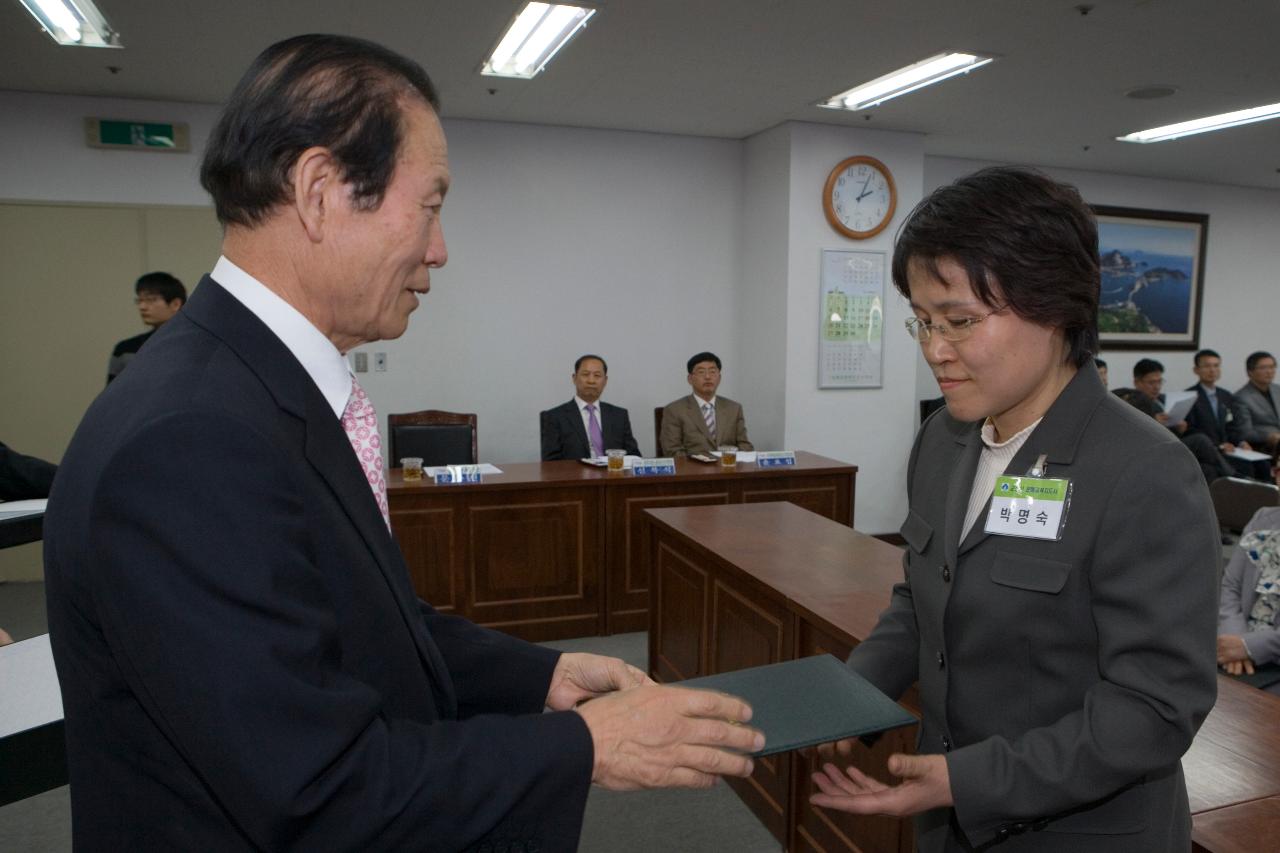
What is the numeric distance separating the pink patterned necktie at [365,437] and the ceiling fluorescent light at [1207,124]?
666cm

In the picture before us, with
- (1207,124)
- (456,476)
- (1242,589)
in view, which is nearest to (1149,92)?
(1207,124)

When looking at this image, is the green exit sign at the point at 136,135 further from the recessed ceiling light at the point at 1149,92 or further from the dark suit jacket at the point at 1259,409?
the dark suit jacket at the point at 1259,409

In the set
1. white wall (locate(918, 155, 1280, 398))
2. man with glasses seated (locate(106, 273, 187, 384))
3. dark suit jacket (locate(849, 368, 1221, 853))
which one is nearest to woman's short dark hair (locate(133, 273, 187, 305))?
man with glasses seated (locate(106, 273, 187, 384))

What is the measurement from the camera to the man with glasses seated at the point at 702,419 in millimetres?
5594

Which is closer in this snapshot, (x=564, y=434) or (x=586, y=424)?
(x=564, y=434)

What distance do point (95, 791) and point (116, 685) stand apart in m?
0.14

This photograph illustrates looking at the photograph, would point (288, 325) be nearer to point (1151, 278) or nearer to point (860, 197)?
point (860, 197)

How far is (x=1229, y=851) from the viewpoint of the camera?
1.22m

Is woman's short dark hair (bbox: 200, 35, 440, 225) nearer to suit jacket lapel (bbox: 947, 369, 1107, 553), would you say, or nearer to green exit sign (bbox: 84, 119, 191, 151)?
suit jacket lapel (bbox: 947, 369, 1107, 553)

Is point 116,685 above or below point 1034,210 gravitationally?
below

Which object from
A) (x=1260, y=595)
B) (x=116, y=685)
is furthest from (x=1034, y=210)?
(x=1260, y=595)

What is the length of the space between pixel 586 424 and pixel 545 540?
1.26 metres

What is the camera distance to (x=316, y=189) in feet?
2.76

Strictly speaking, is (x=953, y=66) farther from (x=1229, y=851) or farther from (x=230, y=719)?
(x=230, y=719)
